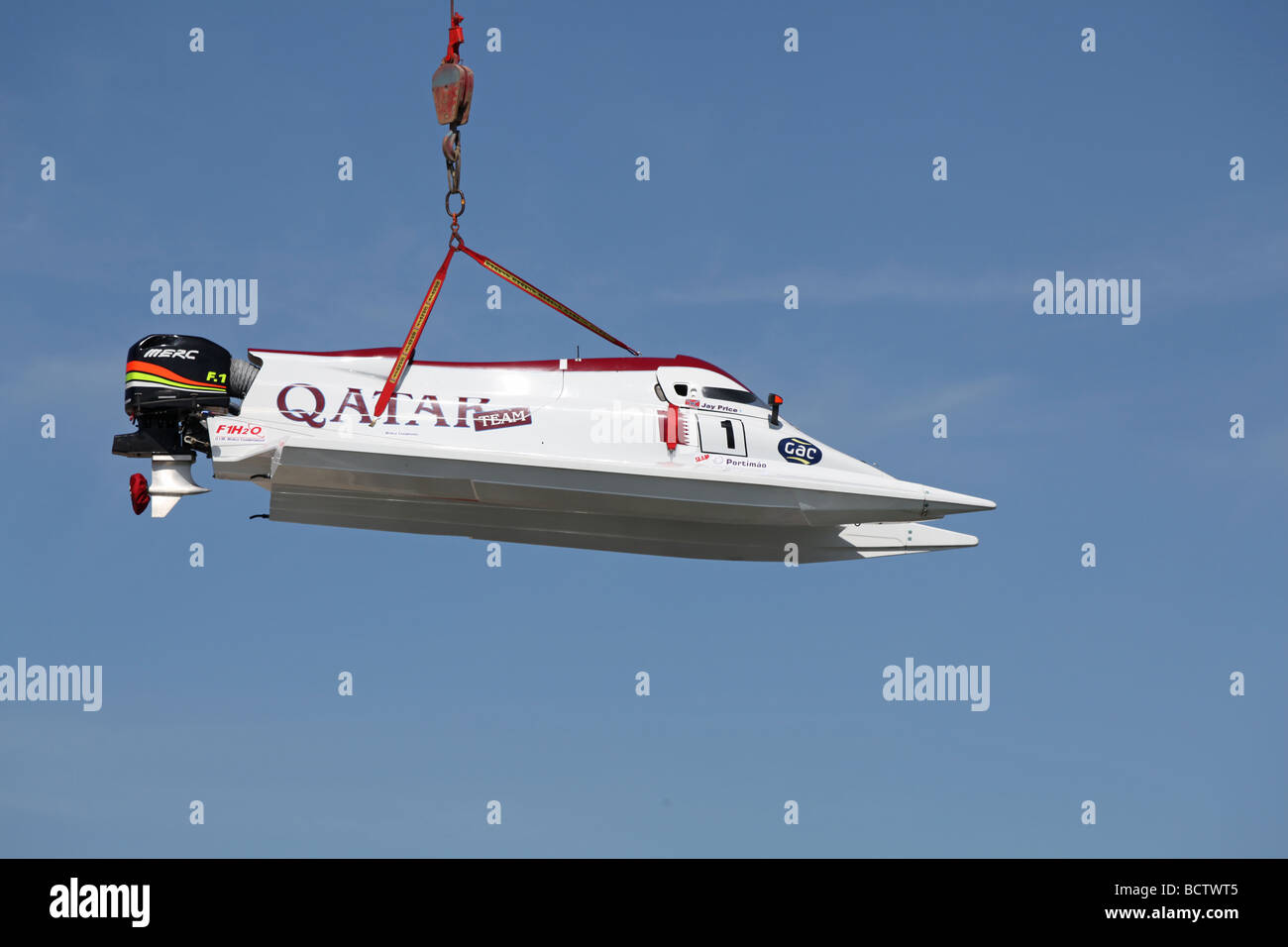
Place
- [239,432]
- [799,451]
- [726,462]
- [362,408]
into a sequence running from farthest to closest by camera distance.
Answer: [799,451]
[726,462]
[362,408]
[239,432]

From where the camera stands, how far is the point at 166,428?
37.1 metres

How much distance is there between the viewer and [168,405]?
36.8 metres

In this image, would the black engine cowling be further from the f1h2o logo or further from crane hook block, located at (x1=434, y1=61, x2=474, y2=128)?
the f1h2o logo

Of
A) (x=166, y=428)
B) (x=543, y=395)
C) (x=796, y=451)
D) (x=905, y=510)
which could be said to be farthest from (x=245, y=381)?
(x=905, y=510)

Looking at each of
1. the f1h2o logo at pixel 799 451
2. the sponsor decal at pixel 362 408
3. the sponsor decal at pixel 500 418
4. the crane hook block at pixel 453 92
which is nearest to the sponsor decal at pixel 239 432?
the sponsor decal at pixel 362 408

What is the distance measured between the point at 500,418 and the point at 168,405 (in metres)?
6.62

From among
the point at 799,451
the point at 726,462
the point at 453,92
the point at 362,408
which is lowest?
the point at 726,462

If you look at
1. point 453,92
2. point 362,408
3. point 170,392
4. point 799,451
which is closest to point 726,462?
point 799,451

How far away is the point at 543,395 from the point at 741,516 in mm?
4754

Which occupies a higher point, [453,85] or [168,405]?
[453,85]

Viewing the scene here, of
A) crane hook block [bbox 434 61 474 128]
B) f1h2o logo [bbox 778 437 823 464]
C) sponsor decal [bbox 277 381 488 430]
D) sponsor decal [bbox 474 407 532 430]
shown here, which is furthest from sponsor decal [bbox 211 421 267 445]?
f1h2o logo [bbox 778 437 823 464]

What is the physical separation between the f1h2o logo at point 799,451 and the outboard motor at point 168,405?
11.3m

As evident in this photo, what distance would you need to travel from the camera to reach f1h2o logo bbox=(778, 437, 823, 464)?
38.2m

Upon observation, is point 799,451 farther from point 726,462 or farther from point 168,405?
point 168,405
